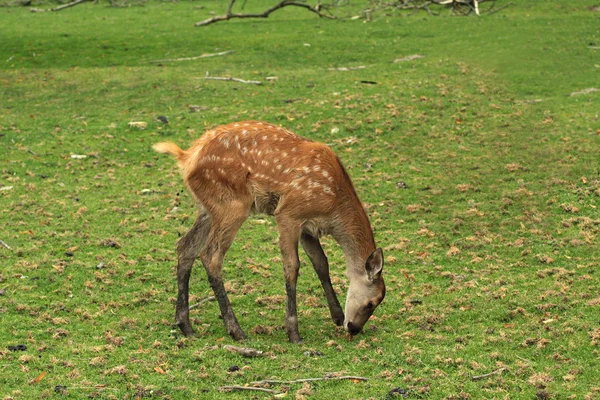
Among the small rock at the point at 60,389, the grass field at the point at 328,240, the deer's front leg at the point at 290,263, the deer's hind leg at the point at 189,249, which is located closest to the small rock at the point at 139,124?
the grass field at the point at 328,240

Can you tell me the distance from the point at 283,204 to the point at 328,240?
2.84 metres

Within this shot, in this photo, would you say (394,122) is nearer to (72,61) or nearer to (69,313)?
(69,313)

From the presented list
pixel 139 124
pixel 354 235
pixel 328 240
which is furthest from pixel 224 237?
pixel 139 124

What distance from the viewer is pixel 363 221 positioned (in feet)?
23.8

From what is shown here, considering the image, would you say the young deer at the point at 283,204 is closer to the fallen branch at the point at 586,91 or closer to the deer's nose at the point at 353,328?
the deer's nose at the point at 353,328

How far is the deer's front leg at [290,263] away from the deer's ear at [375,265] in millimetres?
640

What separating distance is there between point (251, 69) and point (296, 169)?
11.4 m

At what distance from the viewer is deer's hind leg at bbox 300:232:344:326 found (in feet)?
24.2

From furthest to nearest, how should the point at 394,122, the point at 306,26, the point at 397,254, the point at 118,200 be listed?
1. the point at 306,26
2. the point at 394,122
3. the point at 118,200
4. the point at 397,254

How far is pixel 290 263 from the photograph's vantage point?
23.0 feet

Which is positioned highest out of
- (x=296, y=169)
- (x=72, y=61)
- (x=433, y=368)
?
(x=296, y=169)

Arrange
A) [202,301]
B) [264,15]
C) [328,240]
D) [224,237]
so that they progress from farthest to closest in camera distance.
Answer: [264,15] → [328,240] → [202,301] → [224,237]

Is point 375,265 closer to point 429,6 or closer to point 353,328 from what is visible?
point 353,328

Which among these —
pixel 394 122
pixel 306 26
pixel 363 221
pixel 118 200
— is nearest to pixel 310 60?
pixel 306 26
